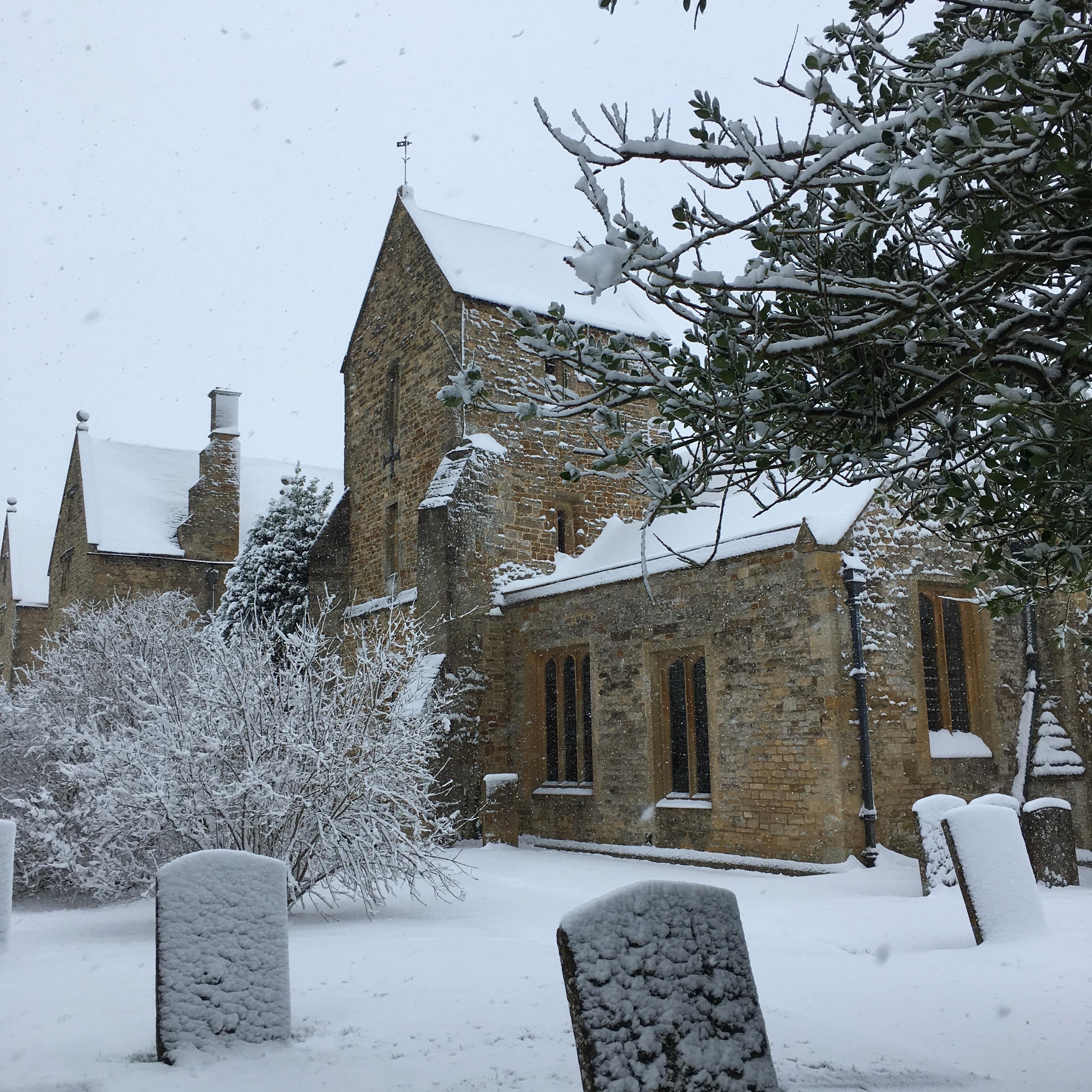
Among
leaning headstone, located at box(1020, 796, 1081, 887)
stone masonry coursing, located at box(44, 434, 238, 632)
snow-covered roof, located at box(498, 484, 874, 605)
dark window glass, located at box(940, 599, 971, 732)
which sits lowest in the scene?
leaning headstone, located at box(1020, 796, 1081, 887)

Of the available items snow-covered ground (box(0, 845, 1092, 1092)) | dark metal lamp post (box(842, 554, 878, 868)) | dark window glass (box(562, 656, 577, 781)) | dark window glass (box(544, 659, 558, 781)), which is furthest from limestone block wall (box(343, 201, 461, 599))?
snow-covered ground (box(0, 845, 1092, 1092))

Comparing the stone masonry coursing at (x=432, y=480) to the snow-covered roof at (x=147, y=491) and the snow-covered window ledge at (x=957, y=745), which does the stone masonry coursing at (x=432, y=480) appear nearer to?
the snow-covered roof at (x=147, y=491)

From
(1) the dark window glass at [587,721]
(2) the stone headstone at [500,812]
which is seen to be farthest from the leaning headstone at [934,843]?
(2) the stone headstone at [500,812]

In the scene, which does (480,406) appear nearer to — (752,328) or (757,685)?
(752,328)

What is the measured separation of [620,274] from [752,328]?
0.89 meters

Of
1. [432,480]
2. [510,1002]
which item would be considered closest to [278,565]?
[432,480]

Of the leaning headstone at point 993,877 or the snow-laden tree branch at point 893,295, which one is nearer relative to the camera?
the snow-laden tree branch at point 893,295

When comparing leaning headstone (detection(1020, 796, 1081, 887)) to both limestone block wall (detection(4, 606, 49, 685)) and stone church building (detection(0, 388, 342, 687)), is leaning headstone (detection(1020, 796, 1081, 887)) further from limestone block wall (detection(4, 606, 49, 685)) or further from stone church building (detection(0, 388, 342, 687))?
limestone block wall (detection(4, 606, 49, 685))

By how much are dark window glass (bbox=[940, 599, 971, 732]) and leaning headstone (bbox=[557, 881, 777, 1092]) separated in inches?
408

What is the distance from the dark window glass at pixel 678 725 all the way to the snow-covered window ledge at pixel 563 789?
1631 millimetres

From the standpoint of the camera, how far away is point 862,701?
12258 millimetres

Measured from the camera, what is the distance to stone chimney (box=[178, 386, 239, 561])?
29.2m

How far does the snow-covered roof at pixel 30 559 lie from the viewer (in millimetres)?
33781

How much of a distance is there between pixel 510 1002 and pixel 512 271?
16404mm
